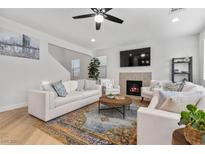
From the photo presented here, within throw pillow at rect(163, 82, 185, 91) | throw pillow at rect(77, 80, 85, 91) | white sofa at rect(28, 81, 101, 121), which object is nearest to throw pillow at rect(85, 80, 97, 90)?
throw pillow at rect(77, 80, 85, 91)

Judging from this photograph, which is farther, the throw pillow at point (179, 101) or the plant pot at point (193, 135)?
the throw pillow at point (179, 101)

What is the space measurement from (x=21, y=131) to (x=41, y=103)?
58 cm

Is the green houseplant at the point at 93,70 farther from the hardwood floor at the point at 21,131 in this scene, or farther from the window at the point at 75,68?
the hardwood floor at the point at 21,131

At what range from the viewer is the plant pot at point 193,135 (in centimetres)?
72

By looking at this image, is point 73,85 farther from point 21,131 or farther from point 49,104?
point 21,131

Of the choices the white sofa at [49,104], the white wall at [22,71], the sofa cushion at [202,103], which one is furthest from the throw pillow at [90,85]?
the sofa cushion at [202,103]

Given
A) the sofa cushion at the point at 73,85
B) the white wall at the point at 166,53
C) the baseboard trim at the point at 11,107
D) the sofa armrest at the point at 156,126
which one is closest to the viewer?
the sofa armrest at the point at 156,126

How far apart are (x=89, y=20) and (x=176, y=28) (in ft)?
8.72

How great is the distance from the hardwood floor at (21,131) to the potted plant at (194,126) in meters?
1.65

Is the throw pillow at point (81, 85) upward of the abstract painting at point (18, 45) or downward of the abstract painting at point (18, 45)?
downward

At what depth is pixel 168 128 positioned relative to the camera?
120 centimetres
